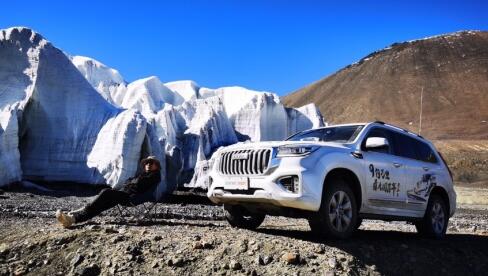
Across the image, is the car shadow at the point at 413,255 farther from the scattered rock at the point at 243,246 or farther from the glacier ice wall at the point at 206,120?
the glacier ice wall at the point at 206,120

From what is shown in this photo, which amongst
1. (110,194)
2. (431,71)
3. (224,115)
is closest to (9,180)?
(110,194)

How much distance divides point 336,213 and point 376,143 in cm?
120

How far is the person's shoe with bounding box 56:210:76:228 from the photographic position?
7.89 meters

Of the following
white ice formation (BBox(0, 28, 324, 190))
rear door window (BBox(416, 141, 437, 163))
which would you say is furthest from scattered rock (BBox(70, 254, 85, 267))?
white ice formation (BBox(0, 28, 324, 190))

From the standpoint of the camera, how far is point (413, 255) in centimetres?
765

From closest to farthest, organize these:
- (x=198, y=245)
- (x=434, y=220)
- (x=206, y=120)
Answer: (x=198, y=245)
(x=434, y=220)
(x=206, y=120)

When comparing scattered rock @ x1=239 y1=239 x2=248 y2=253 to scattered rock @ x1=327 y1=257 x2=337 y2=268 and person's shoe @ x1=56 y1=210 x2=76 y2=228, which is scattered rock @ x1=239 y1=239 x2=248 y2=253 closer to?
scattered rock @ x1=327 y1=257 x2=337 y2=268

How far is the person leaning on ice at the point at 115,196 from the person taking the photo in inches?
320

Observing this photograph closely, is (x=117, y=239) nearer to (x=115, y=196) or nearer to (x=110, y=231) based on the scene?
(x=110, y=231)

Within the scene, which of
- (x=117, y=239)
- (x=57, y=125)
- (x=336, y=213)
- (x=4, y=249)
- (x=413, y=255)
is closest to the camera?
(x=117, y=239)

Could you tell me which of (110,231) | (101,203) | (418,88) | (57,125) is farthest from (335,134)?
(418,88)

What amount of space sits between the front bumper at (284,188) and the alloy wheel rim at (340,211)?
0.46m

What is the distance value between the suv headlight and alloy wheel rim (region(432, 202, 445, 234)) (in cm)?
343

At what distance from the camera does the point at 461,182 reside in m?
53.7
